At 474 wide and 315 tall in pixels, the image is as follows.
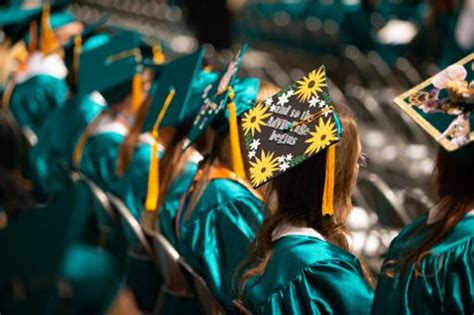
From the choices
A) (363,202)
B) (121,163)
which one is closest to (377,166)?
(363,202)

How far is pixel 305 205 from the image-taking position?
2676 mm

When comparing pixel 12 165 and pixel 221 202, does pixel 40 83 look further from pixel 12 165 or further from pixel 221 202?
pixel 221 202

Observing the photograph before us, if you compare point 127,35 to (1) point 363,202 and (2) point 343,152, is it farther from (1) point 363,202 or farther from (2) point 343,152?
(2) point 343,152

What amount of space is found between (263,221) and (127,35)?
5.83ft

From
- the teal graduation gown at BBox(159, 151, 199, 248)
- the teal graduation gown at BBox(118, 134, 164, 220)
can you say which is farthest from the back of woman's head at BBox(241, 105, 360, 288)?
the teal graduation gown at BBox(118, 134, 164, 220)

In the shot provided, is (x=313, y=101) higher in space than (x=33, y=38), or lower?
higher

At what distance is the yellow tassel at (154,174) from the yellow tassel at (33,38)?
202 cm

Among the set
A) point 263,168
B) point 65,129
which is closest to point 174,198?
point 263,168

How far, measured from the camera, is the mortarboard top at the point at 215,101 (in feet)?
10.5

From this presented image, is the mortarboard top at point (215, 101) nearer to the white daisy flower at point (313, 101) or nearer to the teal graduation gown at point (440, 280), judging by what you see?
the white daisy flower at point (313, 101)

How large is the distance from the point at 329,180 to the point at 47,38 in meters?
2.99

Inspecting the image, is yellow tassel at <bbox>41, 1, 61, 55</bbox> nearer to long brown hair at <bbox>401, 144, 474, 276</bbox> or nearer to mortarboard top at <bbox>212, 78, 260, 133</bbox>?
mortarboard top at <bbox>212, 78, 260, 133</bbox>

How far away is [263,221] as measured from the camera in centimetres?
279

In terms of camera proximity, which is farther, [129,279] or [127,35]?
[127,35]
